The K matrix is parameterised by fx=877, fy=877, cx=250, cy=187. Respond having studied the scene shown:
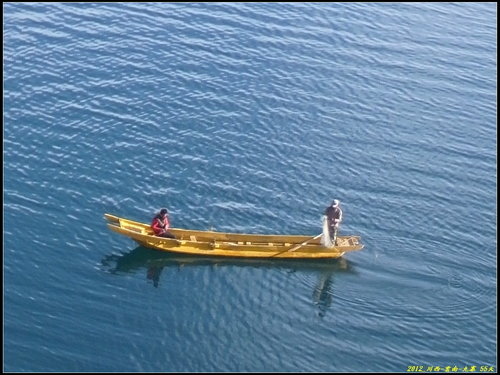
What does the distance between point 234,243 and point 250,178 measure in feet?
26.4

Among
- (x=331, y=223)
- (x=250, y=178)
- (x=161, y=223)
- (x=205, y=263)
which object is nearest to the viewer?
(x=161, y=223)

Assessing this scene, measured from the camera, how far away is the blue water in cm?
5028

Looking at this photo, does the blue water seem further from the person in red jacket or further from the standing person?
the standing person

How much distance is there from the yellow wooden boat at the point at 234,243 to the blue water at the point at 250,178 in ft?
2.85

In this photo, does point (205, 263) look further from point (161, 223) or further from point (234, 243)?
point (161, 223)

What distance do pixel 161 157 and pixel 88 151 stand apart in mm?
5301

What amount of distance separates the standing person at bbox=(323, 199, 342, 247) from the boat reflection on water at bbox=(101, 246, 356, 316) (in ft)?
5.69

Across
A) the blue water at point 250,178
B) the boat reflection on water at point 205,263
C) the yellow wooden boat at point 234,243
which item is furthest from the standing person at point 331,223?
the blue water at point 250,178

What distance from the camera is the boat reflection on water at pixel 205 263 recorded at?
54781 mm

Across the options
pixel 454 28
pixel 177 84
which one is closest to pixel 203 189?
pixel 177 84

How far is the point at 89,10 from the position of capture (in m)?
81.8

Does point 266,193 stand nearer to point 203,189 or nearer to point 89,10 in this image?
point 203,189

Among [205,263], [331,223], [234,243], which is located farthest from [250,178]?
[205,263]

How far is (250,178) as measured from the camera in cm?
6291
